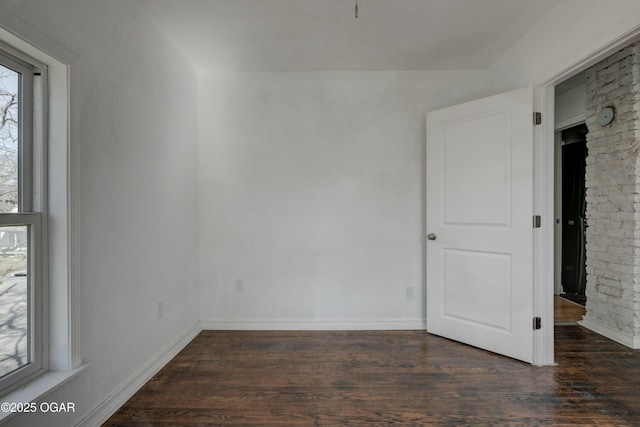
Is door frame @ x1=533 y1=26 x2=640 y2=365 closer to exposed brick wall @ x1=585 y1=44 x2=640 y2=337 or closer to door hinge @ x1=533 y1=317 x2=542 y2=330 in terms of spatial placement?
door hinge @ x1=533 y1=317 x2=542 y2=330

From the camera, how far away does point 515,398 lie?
1.82 meters

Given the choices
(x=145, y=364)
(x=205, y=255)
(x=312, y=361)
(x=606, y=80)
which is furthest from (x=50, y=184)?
(x=606, y=80)

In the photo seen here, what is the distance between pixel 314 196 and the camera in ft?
9.52

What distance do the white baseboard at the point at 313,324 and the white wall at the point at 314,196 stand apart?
0.01 meters

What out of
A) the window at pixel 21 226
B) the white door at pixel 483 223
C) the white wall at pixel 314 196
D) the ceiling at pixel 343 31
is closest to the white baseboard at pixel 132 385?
the window at pixel 21 226

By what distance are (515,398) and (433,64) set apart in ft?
8.80

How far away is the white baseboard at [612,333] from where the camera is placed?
2.48 metres

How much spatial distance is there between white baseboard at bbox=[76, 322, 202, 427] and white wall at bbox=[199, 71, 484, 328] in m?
0.50

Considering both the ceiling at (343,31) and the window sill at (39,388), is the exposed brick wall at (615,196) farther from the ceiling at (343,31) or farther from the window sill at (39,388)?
the window sill at (39,388)

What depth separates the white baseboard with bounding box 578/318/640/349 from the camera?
2480 mm

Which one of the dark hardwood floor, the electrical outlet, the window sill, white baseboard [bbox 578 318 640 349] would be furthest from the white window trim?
white baseboard [bbox 578 318 640 349]

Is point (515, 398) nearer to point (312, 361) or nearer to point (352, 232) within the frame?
point (312, 361)

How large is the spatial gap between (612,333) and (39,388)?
4.09m

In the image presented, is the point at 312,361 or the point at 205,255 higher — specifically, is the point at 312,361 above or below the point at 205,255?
below
